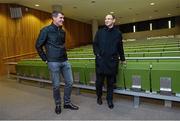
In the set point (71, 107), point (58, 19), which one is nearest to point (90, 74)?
point (71, 107)

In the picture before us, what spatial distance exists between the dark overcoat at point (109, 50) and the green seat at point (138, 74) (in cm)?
20

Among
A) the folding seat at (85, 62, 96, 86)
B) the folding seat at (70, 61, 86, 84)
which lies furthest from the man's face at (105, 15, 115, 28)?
the folding seat at (70, 61, 86, 84)

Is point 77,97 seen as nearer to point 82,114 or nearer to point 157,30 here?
point 82,114

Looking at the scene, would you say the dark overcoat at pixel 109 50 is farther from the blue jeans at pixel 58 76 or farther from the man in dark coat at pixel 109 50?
the blue jeans at pixel 58 76

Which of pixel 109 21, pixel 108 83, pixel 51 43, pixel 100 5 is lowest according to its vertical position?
pixel 108 83

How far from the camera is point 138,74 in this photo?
106 inches

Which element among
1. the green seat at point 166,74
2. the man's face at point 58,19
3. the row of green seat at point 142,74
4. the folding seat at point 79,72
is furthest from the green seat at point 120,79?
the man's face at point 58,19

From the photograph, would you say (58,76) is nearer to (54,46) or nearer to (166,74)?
(54,46)

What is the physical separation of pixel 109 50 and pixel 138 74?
50 centimetres

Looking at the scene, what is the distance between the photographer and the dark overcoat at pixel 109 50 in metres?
2.67

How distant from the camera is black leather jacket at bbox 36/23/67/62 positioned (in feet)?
8.43

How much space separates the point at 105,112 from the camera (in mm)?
2594

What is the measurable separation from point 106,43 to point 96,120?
0.99 metres

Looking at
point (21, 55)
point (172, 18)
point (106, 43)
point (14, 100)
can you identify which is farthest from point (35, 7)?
point (172, 18)
